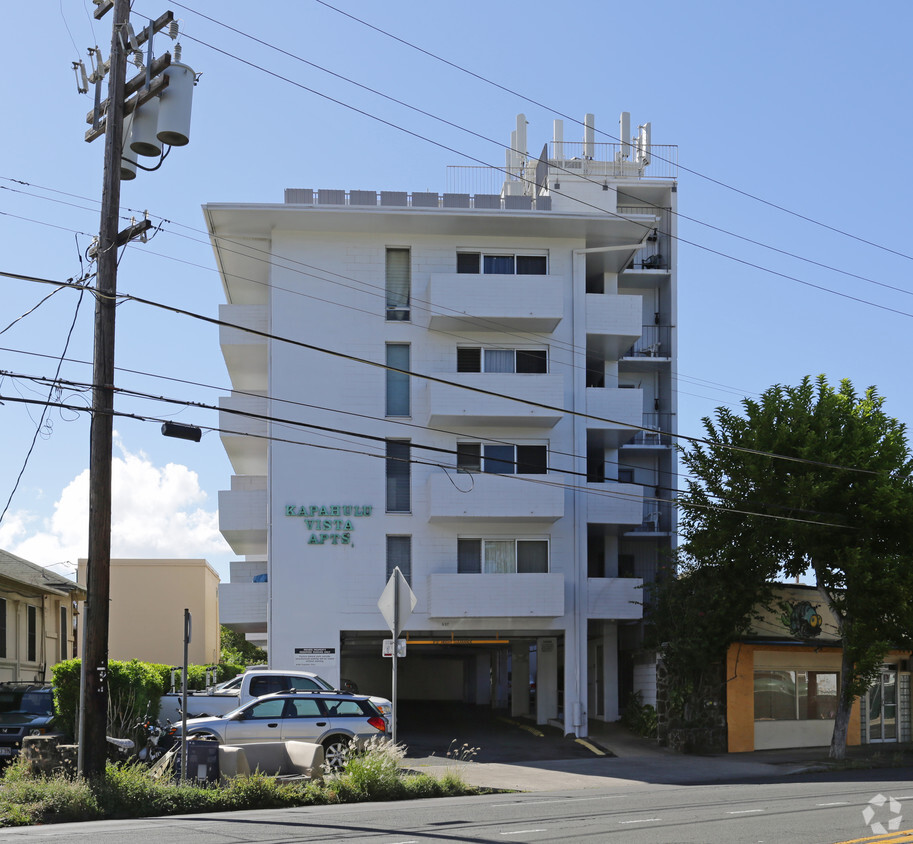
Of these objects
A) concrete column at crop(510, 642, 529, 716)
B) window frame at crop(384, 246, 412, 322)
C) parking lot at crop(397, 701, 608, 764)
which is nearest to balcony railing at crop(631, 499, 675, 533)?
concrete column at crop(510, 642, 529, 716)

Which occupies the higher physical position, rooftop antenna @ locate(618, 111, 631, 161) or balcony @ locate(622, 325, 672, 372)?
rooftop antenna @ locate(618, 111, 631, 161)

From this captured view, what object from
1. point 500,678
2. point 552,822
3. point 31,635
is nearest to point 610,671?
point 500,678

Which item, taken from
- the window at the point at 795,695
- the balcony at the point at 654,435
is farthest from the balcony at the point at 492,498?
the balcony at the point at 654,435

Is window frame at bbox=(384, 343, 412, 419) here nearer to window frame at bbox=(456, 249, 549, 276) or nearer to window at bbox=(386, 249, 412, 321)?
window at bbox=(386, 249, 412, 321)

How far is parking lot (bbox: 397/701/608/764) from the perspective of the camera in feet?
92.5

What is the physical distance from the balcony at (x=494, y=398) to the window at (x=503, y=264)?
11.3 ft

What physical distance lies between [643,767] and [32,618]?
1051 inches

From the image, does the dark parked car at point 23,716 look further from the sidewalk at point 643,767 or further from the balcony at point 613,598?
the balcony at point 613,598

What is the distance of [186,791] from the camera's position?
16188 millimetres

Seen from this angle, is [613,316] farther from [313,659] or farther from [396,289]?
[313,659]

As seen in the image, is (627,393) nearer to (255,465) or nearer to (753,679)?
(753,679)

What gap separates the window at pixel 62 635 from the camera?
1852 inches

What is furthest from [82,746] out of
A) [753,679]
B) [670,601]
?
[753,679]

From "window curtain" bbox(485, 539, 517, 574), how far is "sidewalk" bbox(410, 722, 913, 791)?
5280mm
